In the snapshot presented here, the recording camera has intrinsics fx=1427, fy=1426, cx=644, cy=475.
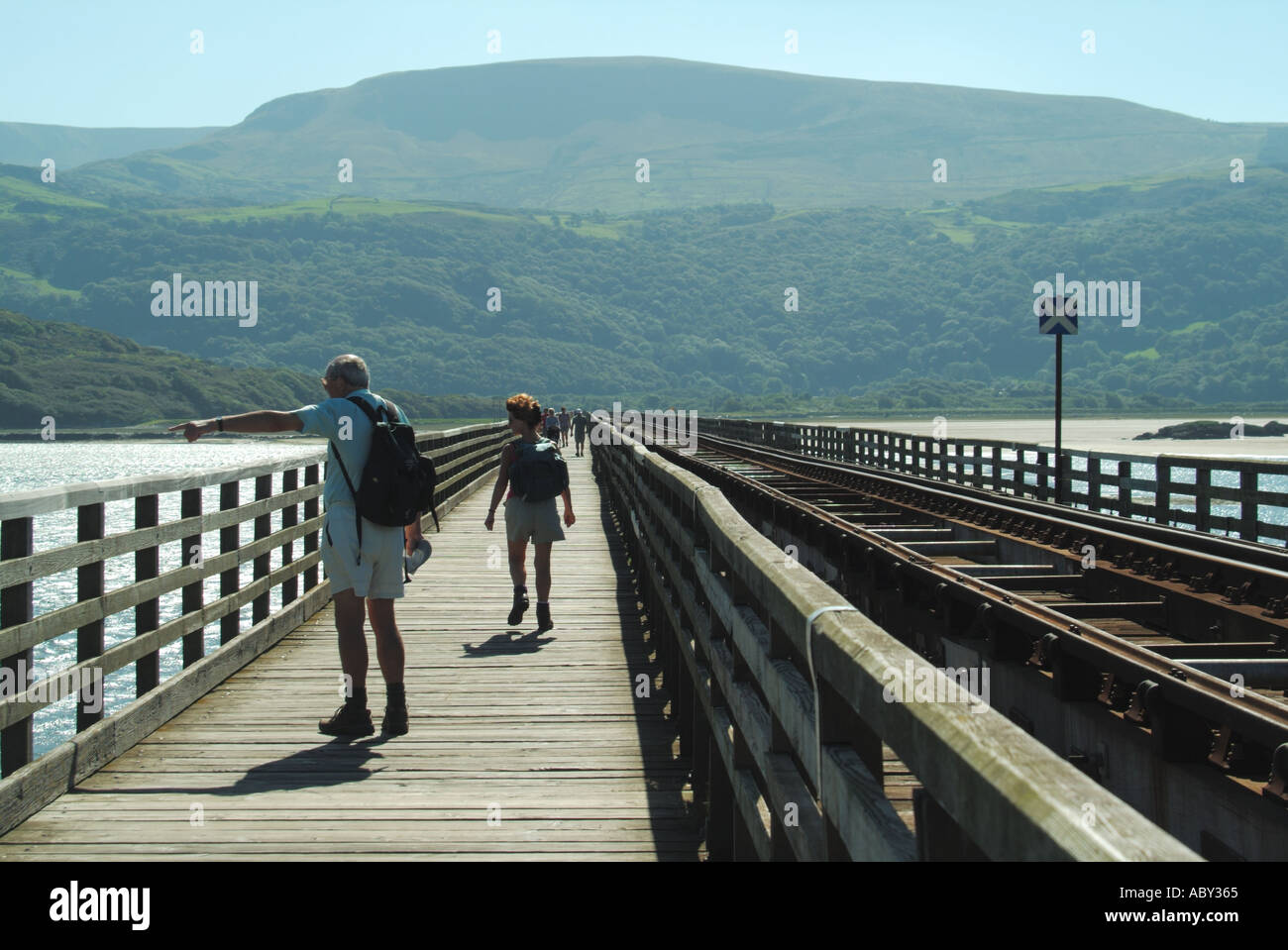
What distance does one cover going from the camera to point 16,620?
5.78 metres

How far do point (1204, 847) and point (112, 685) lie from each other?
33552mm

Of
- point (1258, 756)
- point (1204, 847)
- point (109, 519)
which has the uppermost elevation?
point (1258, 756)

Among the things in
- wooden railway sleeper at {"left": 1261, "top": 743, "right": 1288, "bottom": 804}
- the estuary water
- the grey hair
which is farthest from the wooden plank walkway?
wooden railway sleeper at {"left": 1261, "top": 743, "right": 1288, "bottom": 804}

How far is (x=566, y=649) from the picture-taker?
1011 centimetres

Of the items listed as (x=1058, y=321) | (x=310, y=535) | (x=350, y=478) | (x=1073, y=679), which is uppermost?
(x=1058, y=321)

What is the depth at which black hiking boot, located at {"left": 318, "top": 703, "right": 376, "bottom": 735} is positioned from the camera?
24.0 ft

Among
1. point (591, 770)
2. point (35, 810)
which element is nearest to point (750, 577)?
point (591, 770)

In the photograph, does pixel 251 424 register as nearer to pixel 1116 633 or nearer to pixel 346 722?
pixel 346 722

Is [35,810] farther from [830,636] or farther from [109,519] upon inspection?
[109,519]

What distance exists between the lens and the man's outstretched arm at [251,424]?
6367 millimetres

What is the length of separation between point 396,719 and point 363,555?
908mm

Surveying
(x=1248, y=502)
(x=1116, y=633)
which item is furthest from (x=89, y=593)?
(x=1248, y=502)

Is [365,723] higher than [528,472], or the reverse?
[528,472]

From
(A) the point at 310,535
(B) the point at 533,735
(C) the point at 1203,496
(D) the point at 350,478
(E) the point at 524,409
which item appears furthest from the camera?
(C) the point at 1203,496
